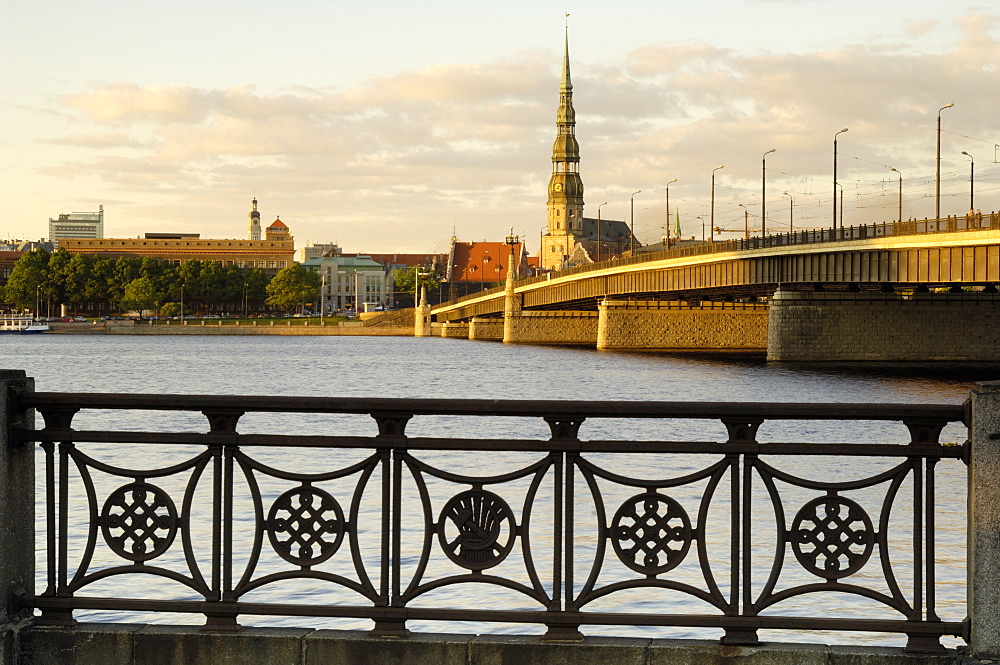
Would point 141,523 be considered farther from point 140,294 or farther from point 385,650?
point 140,294

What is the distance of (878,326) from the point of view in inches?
3004

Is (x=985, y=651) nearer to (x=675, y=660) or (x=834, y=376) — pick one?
(x=675, y=660)

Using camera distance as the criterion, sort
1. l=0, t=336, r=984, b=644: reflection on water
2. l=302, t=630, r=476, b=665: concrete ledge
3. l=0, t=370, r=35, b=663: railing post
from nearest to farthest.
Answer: l=302, t=630, r=476, b=665: concrete ledge < l=0, t=370, r=35, b=663: railing post < l=0, t=336, r=984, b=644: reflection on water

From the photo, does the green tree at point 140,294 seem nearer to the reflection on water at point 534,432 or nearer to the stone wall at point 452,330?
the stone wall at point 452,330

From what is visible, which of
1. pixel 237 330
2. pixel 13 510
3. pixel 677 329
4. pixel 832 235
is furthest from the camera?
pixel 237 330

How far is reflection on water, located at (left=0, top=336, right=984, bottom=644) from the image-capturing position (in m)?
10.9

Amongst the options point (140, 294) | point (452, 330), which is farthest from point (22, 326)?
point (452, 330)

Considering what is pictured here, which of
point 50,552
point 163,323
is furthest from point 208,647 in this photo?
point 163,323

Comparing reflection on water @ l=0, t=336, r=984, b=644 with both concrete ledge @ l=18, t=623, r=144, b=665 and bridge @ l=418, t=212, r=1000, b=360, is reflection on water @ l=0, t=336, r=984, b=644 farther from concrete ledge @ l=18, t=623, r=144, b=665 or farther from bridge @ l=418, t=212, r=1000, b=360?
bridge @ l=418, t=212, r=1000, b=360

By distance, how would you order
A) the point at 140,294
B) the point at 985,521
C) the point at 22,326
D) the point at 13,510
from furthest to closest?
the point at 140,294, the point at 22,326, the point at 13,510, the point at 985,521

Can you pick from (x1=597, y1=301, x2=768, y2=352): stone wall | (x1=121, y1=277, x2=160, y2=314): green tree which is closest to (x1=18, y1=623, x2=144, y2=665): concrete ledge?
(x1=597, y1=301, x2=768, y2=352): stone wall

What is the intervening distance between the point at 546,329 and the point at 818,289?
2413 inches

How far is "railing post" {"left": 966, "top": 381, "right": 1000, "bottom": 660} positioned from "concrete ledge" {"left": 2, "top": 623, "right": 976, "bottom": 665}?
0.16 metres

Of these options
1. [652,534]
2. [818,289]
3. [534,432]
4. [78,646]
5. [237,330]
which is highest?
[818,289]
